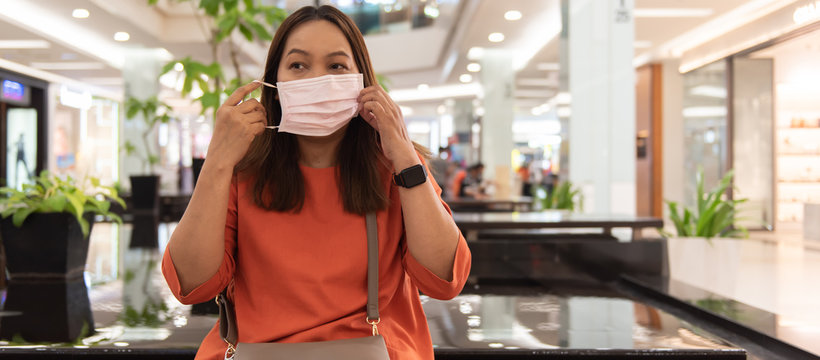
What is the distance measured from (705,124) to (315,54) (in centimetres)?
1168

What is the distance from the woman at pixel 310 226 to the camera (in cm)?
123

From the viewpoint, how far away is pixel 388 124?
125cm

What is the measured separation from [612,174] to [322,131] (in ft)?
16.4

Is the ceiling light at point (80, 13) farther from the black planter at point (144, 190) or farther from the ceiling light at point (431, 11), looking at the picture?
the ceiling light at point (431, 11)

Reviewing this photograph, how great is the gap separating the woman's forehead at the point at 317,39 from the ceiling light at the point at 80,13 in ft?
26.9

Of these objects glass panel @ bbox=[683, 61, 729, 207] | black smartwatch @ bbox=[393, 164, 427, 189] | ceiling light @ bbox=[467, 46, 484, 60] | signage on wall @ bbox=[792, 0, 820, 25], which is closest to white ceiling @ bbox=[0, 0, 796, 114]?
ceiling light @ bbox=[467, 46, 484, 60]

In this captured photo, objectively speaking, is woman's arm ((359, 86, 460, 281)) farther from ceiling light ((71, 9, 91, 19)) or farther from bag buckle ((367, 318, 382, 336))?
ceiling light ((71, 9, 91, 19))

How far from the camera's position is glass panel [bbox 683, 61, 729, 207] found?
1026cm

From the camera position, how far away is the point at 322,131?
1.28m

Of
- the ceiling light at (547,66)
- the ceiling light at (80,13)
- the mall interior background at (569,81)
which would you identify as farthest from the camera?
the ceiling light at (547,66)

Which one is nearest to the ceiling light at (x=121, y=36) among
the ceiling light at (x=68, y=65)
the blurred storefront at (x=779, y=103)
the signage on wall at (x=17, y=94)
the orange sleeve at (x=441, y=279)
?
the ceiling light at (x=68, y=65)

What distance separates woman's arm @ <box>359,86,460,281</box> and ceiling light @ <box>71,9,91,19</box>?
→ 331 inches

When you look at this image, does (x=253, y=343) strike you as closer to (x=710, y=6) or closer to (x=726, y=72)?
(x=710, y=6)

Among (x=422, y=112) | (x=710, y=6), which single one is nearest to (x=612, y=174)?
(x=710, y=6)
